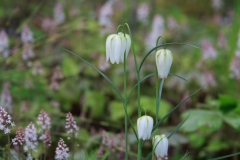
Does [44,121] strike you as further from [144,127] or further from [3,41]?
[3,41]

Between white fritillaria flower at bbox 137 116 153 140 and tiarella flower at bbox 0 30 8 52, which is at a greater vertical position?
tiarella flower at bbox 0 30 8 52

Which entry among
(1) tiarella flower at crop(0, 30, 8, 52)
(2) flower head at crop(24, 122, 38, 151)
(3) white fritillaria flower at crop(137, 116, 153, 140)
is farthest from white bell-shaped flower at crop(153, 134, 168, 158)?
(1) tiarella flower at crop(0, 30, 8, 52)

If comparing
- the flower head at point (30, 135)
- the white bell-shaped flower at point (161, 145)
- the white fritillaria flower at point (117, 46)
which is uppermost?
the white fritillaria flower at point (117, 46)

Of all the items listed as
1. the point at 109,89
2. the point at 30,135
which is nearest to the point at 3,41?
the point at 109,89

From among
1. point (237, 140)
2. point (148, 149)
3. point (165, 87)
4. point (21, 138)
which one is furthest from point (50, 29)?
point (21, 138)

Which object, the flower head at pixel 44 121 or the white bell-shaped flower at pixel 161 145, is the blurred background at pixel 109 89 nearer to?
the flower head at pixel 44 121

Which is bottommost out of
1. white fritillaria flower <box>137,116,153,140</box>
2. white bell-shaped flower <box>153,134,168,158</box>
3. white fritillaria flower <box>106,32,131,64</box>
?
white bell-shaped flower <box>153,134,168,158</box>

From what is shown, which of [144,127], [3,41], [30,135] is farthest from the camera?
[3,41]

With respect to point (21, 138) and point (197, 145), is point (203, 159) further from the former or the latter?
point (21, 138)

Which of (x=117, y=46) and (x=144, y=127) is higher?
(x=117, y=46)

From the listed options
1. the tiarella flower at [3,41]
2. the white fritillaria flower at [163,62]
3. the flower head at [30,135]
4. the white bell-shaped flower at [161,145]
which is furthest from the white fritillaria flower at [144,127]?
the tiarella flower at [3,41]

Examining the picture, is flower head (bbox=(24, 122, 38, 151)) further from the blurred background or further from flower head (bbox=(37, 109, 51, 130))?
the blurred background
